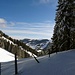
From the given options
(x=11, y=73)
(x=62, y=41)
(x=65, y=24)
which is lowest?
(x=11, y=73)

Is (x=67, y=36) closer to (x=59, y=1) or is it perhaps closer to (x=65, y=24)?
(x=65, y=24)

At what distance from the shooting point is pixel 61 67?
13047 millimetres

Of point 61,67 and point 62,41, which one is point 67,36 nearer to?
point 62,41

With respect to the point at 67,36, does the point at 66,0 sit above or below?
above

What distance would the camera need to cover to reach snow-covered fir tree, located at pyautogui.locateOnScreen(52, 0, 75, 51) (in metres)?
31.8

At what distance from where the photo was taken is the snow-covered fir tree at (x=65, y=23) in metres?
31.8

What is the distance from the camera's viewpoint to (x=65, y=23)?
3281 centimetres

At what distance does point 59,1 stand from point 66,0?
7.90 feet

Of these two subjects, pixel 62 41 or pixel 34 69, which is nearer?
pixel 34 69

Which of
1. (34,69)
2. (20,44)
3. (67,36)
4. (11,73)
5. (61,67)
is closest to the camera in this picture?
(61,67)

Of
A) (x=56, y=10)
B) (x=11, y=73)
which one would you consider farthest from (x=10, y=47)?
(x=11, y=73)

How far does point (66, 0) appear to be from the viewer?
33156 millimetres

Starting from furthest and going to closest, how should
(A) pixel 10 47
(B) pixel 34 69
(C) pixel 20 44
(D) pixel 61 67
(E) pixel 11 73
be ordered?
(C) pixel 20 44
(A) pixel 10 47
(E) pixel 11 73
(B) pixel 34 69
(D) pixel 61 67

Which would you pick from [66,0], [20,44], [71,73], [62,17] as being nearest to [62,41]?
[62,17]
